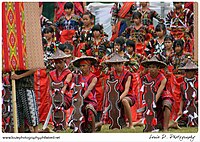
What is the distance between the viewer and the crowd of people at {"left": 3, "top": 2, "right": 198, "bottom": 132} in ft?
39.9

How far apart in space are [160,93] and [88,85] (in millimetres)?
926

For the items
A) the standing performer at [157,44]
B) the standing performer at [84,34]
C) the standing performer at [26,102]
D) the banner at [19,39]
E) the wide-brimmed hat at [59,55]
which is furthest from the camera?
the standing performer at [84,34]

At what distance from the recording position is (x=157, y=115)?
1227 cm

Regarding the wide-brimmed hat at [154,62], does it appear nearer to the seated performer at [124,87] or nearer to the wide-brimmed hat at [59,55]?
the seated performer at [124,87]

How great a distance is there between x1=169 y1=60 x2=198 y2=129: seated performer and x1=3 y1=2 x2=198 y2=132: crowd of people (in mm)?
13

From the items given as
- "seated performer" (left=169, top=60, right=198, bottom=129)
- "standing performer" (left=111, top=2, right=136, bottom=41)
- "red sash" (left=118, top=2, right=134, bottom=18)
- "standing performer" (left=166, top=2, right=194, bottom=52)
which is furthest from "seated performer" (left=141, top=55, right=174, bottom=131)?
"red sash" (left=118, top=2, right=134, bottom=18)

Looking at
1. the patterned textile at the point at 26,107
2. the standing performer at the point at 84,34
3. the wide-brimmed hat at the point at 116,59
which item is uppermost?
the standing performer at the point at 84,34

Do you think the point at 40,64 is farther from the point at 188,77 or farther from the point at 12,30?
the point at 188,77

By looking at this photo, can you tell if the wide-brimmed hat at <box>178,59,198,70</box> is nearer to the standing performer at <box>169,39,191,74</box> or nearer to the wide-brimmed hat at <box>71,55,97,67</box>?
the standing performer at <box>169,39,191,74</box>

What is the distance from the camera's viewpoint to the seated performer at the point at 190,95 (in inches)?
492

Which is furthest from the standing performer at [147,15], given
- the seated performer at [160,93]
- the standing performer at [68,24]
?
the seated performer at [160,93]

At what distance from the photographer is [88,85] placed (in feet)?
39.9

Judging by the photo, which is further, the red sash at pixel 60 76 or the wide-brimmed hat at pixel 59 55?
the wide-brimmed hat at pixel 59 55

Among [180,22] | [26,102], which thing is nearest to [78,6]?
[180,22]
